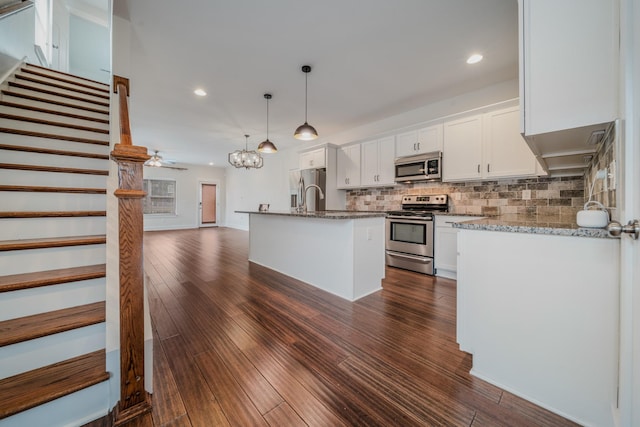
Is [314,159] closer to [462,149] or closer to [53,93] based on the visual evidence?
[462,149]

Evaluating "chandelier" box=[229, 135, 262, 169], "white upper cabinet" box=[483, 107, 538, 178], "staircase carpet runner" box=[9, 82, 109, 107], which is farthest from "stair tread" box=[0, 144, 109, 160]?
"white upper cabinet" box=[483, 107, 538, 178]

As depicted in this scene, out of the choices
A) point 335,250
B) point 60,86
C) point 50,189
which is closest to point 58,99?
point 60,86

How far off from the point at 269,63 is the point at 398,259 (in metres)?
3.38

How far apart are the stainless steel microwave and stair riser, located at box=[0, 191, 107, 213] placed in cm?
392

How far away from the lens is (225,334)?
187 centimetres

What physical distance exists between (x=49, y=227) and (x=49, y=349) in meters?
0.95

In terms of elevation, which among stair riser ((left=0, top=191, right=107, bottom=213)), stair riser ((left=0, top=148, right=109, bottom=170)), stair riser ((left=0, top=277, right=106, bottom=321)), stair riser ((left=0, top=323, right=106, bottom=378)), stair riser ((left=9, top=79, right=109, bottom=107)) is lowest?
stair riser ((left=0, top=323, right=106, bottom=378))

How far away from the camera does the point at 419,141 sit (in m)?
3.88

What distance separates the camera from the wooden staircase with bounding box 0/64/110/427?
3.61 feet

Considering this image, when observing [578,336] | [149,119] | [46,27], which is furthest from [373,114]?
[46,27]

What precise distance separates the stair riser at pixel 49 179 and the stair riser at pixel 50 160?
22 centimetres

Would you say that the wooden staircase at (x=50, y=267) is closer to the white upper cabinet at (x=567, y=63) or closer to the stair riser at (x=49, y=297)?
the stair riser at (x=49, y=297)

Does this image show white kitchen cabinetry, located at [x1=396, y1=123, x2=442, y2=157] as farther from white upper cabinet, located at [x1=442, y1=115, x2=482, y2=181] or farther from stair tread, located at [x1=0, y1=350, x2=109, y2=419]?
stair tread, located at [x1=0, y1=350, x2=109, y2=419]

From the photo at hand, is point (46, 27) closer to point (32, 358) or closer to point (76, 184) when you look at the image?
point (76, 184)
